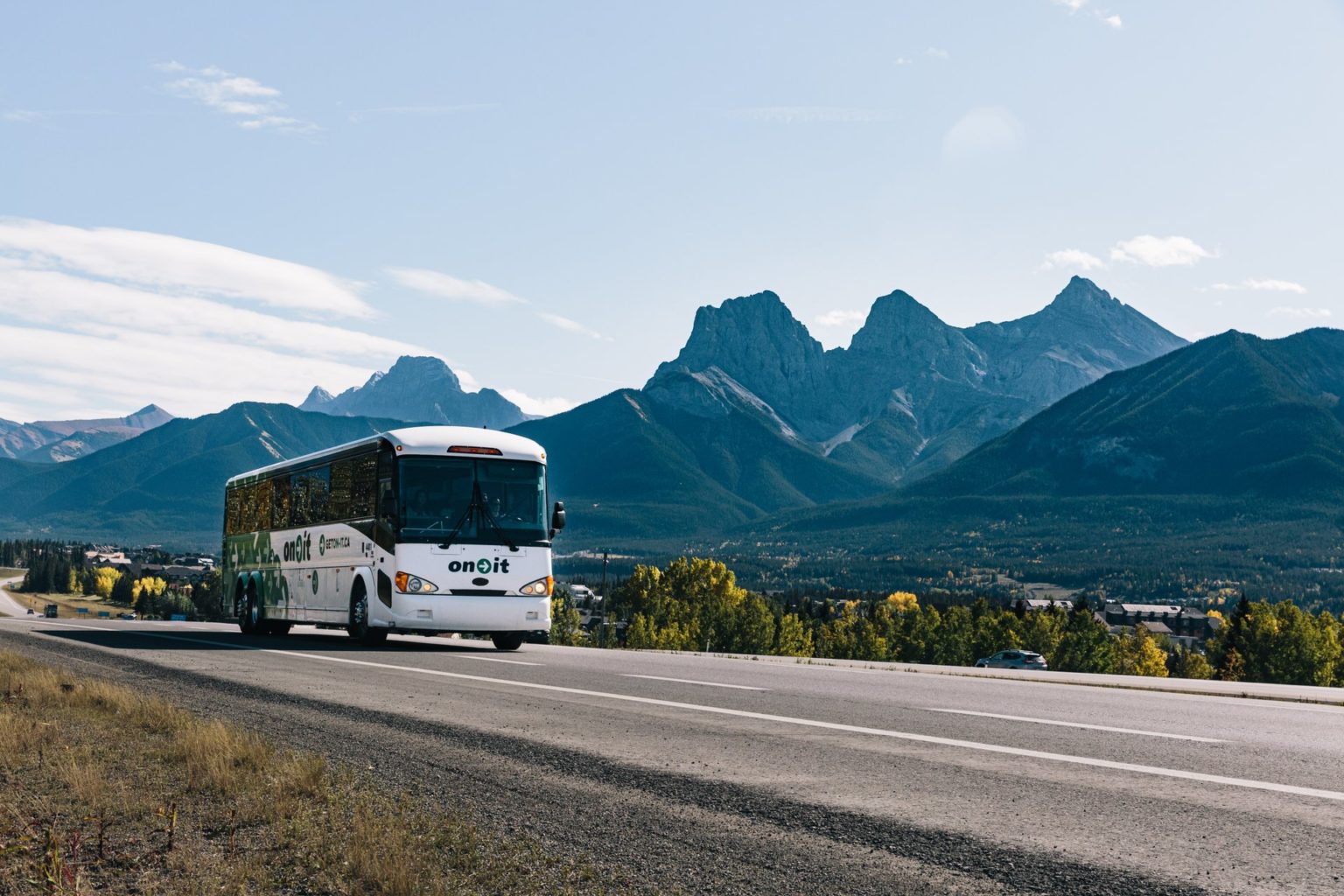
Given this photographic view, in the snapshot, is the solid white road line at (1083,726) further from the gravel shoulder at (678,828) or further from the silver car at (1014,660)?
the silver car at (1014,660)

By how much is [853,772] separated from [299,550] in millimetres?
22860

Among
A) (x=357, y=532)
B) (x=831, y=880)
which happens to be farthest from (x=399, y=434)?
(x=831, y=880)

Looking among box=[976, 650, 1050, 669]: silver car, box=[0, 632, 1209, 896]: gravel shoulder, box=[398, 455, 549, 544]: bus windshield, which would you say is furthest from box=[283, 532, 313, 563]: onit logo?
box=[976, 650, 1050, 669]: silver car

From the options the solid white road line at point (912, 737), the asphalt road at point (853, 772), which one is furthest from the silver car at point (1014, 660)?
the solid white road line at point (912, 737)

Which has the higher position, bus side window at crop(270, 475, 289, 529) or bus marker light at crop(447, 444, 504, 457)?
bus marker light at crop(447, 444, 504, 457)

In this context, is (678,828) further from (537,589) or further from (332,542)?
(332,542)

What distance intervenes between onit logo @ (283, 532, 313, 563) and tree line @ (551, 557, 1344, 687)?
64.2 metres

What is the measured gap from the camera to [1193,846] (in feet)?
23.0

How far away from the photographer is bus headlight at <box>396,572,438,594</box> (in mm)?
24078

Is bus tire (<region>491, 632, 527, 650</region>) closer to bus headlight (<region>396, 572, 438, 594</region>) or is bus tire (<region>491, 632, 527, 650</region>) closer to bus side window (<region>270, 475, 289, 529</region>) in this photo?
bus headlight (<region>396, 572, 438, 594</region>)

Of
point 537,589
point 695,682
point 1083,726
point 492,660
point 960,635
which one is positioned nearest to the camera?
point 1083,726

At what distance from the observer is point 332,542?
91.0ft

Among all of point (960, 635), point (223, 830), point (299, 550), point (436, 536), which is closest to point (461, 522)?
point (436, 536)

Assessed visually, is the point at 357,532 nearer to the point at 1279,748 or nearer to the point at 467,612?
the point at 467,612
